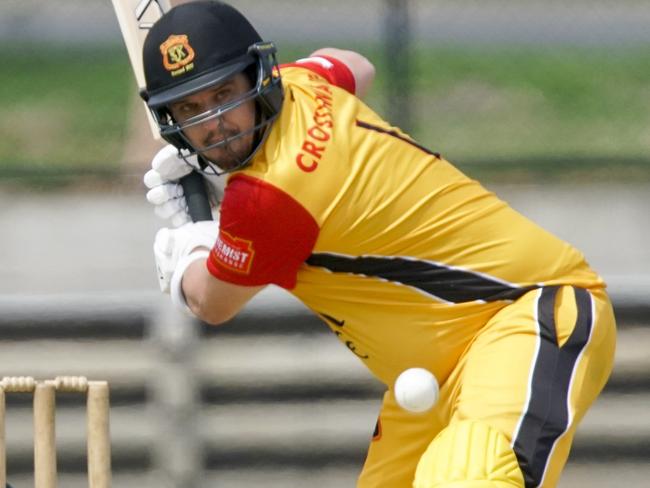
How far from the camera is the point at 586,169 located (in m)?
7.08

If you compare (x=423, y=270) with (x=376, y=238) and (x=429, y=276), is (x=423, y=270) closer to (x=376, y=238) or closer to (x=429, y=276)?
(x=429, y=276)

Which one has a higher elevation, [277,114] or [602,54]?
[277,114]

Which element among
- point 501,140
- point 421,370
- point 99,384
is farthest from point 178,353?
point 421,370

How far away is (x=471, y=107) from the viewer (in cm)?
748

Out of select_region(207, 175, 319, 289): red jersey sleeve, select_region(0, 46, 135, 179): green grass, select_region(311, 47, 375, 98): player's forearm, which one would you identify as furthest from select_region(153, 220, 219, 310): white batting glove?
select_region(0, 46, 135, 179): green grass

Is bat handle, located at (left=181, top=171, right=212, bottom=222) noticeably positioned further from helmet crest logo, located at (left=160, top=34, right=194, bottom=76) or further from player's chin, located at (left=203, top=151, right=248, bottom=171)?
helmet crest logo, located at (left=160, top=34, right=194, bottom=76)

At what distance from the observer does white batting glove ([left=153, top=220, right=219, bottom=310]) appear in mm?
4230

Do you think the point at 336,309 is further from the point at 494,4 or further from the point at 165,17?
the point at 494,4

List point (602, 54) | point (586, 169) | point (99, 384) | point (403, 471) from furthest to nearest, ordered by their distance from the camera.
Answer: point (602, 54)
point (586, 169)
point (99, 384)
point (403, 471)

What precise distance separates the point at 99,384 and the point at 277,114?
160 cm

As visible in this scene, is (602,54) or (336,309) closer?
(336,309)

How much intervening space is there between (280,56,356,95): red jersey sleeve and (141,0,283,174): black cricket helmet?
45cm

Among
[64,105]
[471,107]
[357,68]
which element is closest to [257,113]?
[357,68]

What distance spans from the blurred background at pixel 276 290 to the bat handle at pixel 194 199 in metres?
1.90
